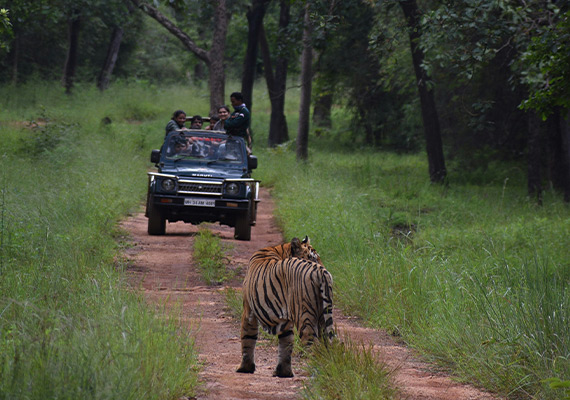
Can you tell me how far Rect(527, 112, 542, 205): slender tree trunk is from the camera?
18.4 meters

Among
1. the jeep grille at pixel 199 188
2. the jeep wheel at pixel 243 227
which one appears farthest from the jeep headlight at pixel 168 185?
the jeep wheel at pixel 243 227

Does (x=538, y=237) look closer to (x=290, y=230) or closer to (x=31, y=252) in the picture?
(x=290, y=230)

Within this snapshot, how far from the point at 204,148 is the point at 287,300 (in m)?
8.36

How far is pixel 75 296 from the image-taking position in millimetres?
5973

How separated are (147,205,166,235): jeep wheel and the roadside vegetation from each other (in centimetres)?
61

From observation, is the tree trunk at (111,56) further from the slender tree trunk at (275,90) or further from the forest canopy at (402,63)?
the slender tree trunk at (275,90)

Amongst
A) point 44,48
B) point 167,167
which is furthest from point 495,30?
point 44,48

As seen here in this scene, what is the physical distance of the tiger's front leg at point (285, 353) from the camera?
17.6 feet

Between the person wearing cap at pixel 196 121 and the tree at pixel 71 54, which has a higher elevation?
the tree at pixel 71 54

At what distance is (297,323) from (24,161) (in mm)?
13513

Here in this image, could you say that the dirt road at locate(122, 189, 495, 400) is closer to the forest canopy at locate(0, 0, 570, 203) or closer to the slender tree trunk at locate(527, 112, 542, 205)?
the forest canopy at locate(0, 0, 570, 203)

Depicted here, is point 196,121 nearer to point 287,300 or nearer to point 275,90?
point 287,300

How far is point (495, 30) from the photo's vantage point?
1349 cm

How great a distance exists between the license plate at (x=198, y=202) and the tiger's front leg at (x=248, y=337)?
7.06 metres
